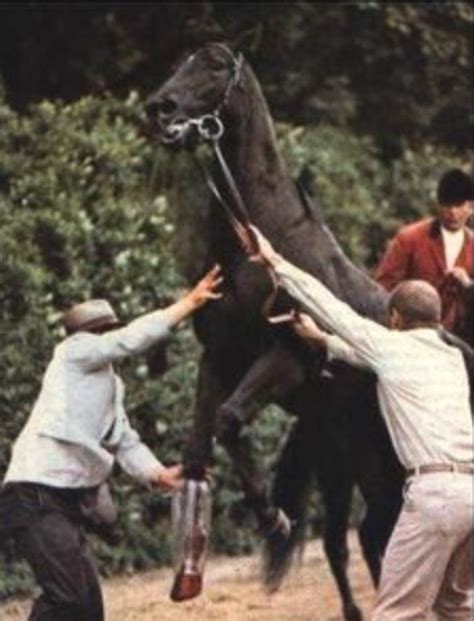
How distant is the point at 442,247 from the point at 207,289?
2.96 meters

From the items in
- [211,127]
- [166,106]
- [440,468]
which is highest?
[166,106]

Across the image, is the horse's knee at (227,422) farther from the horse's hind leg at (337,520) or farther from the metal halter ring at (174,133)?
the horse's hind leg at (337,520)

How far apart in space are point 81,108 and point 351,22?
16.1 feet

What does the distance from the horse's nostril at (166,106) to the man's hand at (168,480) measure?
→ 164cm

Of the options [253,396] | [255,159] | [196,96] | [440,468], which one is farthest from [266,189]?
[440,468]

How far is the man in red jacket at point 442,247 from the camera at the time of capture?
11141 millimetres

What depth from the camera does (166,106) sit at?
8.80 metres

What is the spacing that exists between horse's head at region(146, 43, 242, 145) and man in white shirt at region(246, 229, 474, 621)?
1.26m

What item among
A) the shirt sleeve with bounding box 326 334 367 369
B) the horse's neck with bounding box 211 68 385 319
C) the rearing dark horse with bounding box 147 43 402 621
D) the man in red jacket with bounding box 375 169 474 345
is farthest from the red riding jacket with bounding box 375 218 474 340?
the shirt sleeve with bounding box 326 334 367 369

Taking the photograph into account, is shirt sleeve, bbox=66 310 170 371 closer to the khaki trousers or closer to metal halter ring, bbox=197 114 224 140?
metal halter ring, bbox=197 114 224 140

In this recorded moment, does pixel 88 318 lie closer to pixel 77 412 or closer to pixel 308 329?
pixel 77 412

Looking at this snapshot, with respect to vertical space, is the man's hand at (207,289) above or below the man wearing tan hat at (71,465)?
above

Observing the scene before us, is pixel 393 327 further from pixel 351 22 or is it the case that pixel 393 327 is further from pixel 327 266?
pixel 351 22

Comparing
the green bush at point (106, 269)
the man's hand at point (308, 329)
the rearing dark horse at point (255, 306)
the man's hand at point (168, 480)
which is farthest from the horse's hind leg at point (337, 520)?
the man's hand at point (308, 329)
